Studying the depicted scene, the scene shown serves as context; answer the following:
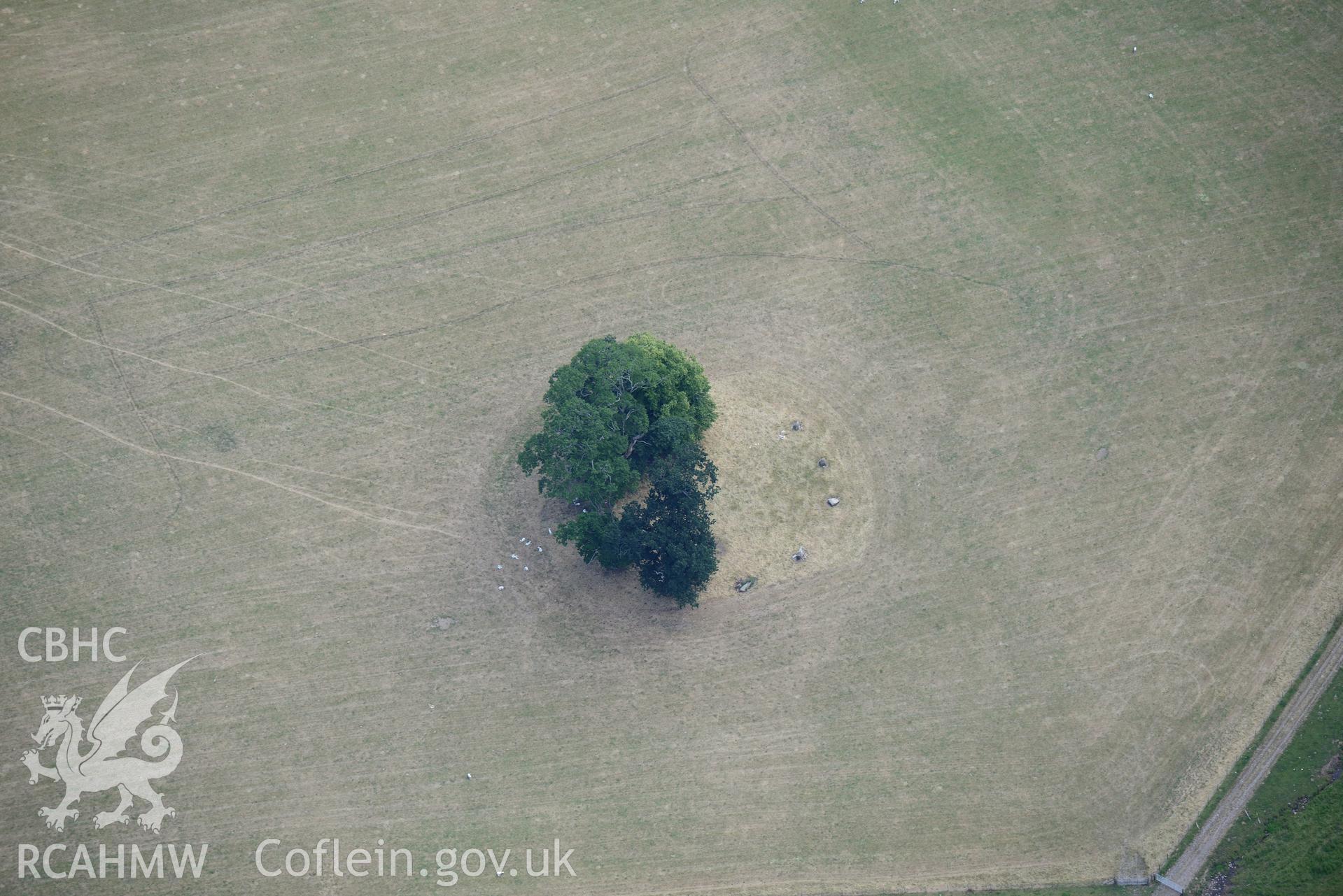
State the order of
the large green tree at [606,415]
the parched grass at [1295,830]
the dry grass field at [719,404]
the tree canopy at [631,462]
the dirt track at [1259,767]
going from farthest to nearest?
the large green tree at [606,415] → the tree canopy at [631,462] → the dry grass field at [719,404] → the dirt track at [1259,767] → the parched grass at [1295,830]

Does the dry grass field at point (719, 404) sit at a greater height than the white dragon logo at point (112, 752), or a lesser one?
greater

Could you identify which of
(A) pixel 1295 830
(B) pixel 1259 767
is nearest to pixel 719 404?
(B) pixel 1259 767

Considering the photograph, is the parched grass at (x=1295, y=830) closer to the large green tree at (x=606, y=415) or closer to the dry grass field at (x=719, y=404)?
the dry grass field at (x=719, y=404)

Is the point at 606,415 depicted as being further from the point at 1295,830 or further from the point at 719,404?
the point at 1295,830

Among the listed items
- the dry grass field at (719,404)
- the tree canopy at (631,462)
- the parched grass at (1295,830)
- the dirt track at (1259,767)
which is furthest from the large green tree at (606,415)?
the parched grass at (1295,830)

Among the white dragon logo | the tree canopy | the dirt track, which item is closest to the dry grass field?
the white dragon logo

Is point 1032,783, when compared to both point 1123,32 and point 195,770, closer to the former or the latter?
point 195,770

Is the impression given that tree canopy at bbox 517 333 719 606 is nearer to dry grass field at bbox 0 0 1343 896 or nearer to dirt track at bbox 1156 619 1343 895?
dry grass field at bbox 0 0 1343 896
